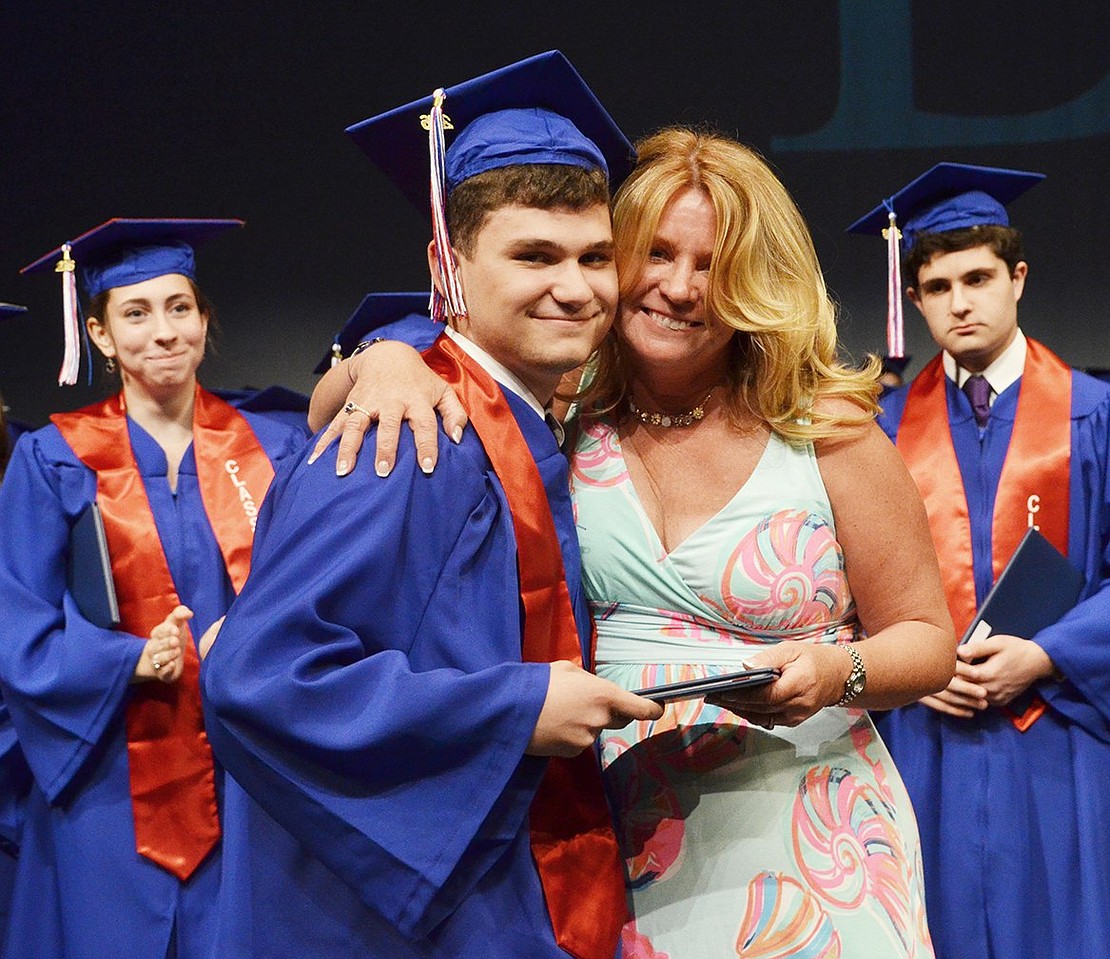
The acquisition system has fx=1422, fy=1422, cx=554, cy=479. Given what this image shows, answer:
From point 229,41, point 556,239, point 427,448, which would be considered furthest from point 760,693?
point 229,41

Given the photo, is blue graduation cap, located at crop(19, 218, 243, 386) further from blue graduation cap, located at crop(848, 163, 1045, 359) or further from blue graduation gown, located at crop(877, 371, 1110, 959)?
blue graduation gown, located at crop(877, 371, 1110, 959)

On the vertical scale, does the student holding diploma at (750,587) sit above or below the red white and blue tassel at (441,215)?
below

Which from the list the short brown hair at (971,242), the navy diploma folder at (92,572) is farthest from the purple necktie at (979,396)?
the navy diploma folder at (92,572)

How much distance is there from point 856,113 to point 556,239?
332 centimetres

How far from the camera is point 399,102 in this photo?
15.6 ft

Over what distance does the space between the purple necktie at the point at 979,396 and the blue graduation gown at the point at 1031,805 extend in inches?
10.5

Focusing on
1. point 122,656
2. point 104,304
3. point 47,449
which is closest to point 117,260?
point 104,304

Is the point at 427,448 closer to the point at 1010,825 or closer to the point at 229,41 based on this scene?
the point at 1010,825

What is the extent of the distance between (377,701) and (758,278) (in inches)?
28.6

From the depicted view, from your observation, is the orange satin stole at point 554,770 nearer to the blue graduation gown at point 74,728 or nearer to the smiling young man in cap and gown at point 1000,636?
the smiling young man in cap and gown at point 1000,636

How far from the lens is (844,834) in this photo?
5.38ft

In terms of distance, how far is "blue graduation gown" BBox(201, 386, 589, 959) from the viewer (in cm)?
133

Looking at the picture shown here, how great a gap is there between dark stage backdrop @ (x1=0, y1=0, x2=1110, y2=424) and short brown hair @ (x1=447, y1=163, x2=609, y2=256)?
3.12m

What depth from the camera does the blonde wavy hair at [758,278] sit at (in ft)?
5.61
